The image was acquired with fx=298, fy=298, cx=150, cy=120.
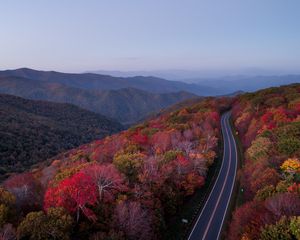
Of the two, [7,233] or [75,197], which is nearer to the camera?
[7,233]

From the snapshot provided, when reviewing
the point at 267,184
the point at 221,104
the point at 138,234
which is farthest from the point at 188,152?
the point at 221,104

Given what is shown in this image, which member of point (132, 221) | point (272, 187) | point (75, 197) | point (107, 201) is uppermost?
point (272, 187)

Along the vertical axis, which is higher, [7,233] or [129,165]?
[7,233]

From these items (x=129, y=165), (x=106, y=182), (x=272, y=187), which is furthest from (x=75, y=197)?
(x=272, y=187)

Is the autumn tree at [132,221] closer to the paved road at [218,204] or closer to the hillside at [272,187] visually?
the paved road at [218,204]

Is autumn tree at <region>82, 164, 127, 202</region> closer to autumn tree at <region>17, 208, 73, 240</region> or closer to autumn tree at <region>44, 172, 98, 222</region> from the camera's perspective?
autumn tree at <region>44, 172, 98, 222</region>

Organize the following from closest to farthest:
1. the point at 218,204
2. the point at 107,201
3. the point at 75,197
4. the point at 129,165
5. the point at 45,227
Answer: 1. the point at 45,227
2. the point at 75,197
3. the point at 107,201
4. the point at 129,165
5. the point at 218,204

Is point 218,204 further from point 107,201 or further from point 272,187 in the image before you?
point 107,201

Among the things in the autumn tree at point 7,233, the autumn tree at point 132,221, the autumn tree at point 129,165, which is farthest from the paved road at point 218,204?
the autumn tree at point 7,233
